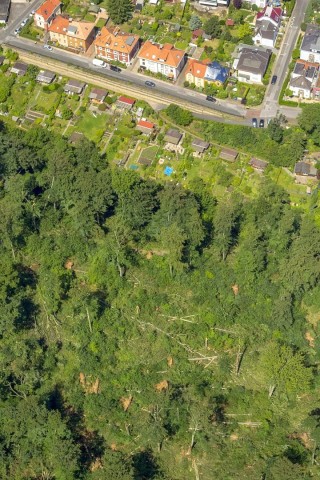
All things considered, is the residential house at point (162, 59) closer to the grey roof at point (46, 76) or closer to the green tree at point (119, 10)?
the green tree at point (119, 10)

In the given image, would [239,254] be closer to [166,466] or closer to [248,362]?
[248,362]

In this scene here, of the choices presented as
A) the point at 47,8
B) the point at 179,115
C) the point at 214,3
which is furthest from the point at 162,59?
the point at 47,8

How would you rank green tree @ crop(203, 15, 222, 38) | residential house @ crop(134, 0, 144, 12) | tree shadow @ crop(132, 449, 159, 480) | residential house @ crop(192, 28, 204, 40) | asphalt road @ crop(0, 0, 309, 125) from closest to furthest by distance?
tree shadow @ crop(132, 449, 159, 480)
asphalt road @ crop(0, 0, 309, 125)
green tree @ crop(203, 15, 222, 38)
residential house @ crop(192, 28, 204, 40)
residential house @ crop(134, 0, 144, 12)

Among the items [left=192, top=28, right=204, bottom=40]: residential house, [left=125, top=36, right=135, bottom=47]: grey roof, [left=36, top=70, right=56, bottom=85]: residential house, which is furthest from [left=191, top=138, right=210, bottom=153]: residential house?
[left=36, top=70, right=56, bottom=85]: residential house

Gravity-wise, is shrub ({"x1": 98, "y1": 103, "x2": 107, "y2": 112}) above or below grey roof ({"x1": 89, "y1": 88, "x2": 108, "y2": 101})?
below

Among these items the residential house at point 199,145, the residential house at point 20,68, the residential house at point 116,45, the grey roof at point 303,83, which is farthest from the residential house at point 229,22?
the residential house at point 20,68

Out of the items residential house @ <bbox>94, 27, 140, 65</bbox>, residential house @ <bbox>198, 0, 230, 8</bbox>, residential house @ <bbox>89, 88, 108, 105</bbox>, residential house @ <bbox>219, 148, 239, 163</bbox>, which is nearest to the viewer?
residential house @ <bbox>219, 148, 239, 163</bbox>

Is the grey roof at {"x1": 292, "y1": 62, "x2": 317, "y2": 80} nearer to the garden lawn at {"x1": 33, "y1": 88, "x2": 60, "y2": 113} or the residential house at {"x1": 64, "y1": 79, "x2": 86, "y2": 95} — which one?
the residential house at {"x1": 64, "y1": 79, "x2": 86, "y2": 95}
